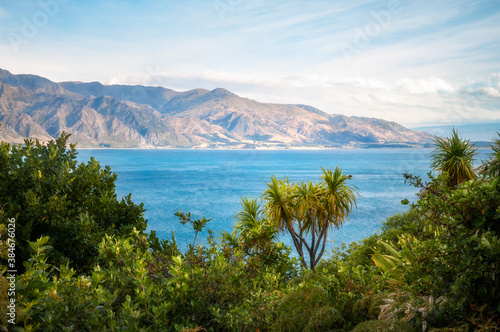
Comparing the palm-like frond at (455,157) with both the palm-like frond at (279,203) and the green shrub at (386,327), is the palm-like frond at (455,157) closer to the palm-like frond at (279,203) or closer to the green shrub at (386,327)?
the palm-like frond at (279,203)

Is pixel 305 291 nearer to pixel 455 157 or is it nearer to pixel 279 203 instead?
pixel 279 203

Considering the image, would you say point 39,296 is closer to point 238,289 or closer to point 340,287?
point 238,289

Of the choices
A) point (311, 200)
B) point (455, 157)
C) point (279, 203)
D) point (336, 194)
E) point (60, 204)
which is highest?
point (455, 157)

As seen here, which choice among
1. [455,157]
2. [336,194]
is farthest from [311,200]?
[455,157]

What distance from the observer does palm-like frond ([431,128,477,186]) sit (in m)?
10.5

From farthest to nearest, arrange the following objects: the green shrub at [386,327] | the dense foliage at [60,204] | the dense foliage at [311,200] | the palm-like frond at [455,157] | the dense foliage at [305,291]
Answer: the palm-like frond at [455,157], the dense foliage at [311,200], the dense foliage at [60,204], the green shrub at [386,327], the dense foliage at [305,291]

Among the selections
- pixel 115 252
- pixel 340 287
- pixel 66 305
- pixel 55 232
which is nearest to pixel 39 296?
pixel 66 305

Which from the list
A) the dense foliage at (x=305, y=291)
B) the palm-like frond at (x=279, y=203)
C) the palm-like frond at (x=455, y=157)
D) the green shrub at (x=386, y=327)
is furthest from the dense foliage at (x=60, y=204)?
the palm-like frond at (x=455, y=157)

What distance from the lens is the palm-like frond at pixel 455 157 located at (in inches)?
412

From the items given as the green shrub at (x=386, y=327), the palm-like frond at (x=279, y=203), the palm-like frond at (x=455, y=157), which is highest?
the palm-like frond at (x=455, y=157)

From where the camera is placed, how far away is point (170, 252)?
4.05 metres

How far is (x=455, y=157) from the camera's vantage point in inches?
418

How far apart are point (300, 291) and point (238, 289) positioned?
0.58m

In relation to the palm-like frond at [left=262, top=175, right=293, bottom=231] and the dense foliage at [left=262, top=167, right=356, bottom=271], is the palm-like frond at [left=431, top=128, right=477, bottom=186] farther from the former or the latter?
the palm-like frond at [left=262, top=175, right=293, bottom=231]
